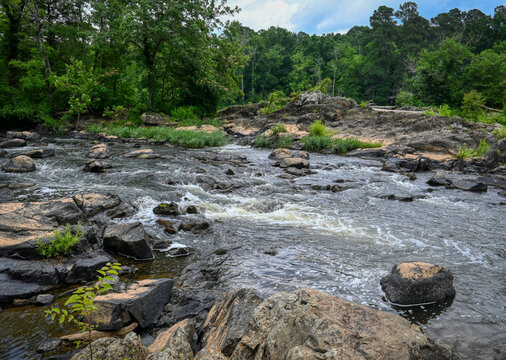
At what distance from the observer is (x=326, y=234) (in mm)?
6543

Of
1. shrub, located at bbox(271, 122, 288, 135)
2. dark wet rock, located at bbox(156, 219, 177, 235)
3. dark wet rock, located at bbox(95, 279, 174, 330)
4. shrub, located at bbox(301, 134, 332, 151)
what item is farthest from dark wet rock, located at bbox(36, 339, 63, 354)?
shrub, located at bbox(271, 122, 288, 135)

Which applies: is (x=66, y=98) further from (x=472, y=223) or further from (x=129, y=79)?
(x=472, y=223)

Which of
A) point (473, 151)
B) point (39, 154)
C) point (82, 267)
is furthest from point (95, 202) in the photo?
point (473, 151)

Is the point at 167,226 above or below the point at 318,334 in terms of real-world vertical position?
below

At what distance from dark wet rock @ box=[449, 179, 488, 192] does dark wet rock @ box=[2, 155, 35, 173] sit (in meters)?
15.7

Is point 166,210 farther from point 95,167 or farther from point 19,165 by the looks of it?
point 19,165

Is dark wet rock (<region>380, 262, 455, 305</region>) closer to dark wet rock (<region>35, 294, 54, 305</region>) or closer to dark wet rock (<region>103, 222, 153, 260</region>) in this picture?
dark wet rock (<region>103, 222, 153, 260</region>)

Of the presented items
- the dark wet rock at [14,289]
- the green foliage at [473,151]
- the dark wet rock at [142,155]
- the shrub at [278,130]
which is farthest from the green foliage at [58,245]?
the shrub at [278,130]

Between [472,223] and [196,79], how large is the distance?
26686 mm

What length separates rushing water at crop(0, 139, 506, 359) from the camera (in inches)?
145

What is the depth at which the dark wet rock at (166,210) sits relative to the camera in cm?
736

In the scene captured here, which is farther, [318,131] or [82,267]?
[318,131]

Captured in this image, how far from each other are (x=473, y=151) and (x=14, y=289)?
19746mm

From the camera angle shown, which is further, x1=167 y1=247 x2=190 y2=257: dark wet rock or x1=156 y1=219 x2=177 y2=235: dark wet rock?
x1=156 y1=219 x2=177 y2=235: dark wet rock
